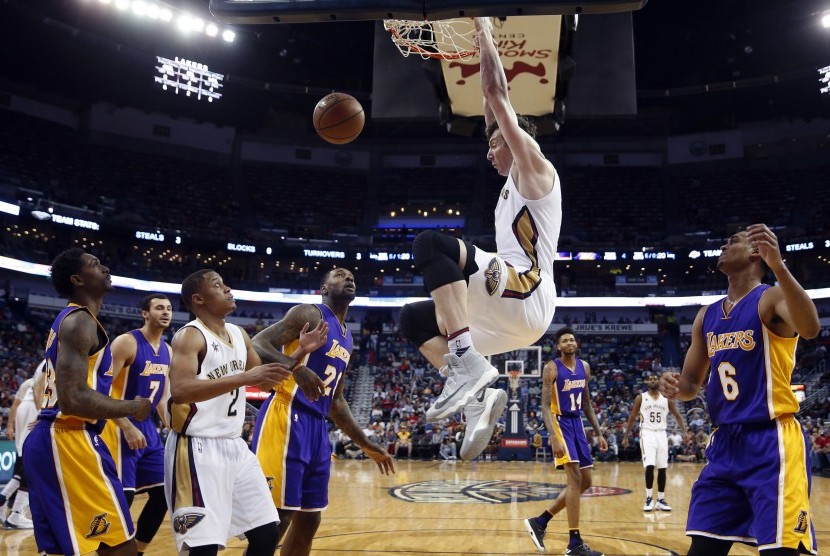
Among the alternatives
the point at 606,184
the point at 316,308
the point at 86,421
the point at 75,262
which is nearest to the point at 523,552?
the point at 316,308

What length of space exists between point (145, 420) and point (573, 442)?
4.49 metres

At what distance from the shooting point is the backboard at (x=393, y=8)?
3.37 metres

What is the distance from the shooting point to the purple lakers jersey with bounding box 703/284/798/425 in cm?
385

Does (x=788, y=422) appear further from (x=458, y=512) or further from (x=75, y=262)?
(x=458, y=512)

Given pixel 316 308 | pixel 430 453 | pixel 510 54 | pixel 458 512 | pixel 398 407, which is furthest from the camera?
pixel 398 407

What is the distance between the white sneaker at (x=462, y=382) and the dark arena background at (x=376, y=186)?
15.7 m

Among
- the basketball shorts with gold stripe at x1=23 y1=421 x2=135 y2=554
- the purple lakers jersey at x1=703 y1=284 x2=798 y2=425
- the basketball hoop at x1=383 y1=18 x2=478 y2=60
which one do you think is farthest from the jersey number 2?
the purple lakers jersey at x1=703 y1=284 x2=798 y2=425

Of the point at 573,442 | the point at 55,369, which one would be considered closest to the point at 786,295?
the point at 55,369

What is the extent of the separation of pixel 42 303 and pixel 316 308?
26.9 metres

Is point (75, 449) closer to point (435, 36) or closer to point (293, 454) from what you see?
point (293, 454)

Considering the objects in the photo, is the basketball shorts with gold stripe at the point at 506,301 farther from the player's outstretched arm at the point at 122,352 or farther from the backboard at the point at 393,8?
the player's outstretched arm at the point at 122,352

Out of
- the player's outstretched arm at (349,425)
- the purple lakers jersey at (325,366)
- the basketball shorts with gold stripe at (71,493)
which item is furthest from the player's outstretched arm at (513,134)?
the basketball shorts with gold stripe at (71,493)

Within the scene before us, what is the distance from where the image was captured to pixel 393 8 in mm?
3471

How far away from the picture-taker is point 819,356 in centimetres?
2734
